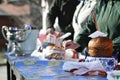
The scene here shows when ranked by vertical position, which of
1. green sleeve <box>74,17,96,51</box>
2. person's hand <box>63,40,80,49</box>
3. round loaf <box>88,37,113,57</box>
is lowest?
round loaf <box>88,37,113,57</box>

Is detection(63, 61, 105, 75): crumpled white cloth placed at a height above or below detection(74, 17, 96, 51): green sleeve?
below

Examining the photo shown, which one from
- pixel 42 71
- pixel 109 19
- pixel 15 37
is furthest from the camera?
pixel 15 37

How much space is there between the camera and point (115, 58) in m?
1.67

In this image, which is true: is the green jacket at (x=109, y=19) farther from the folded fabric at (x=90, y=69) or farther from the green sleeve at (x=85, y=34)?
the folded fabric at (x=90, y=69)

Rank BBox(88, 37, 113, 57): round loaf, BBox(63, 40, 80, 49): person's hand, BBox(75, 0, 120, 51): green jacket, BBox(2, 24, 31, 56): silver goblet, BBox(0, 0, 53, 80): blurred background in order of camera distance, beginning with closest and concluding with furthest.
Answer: BBox(88, 37, 113, 57): round loaf → BBox(75, 0, 120, 51): green jacket → BBox(63, 40, 80, 49): person's hand → BBox(2, 24, 31, 56): silver goblet → BBox(0, 0, 53, 80): blurred background

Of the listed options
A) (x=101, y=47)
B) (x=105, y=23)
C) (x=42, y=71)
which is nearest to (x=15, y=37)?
(x=105, y=23)

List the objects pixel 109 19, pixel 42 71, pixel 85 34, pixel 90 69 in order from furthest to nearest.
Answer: pixel 85 34, pixel 109 19, pixel 42 71, pixel 90 69

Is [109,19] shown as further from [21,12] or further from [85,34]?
[21,12]

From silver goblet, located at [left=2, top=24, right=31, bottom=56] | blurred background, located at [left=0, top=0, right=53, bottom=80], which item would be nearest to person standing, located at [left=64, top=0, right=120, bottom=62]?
silver goblet, located at [left=2, top=24, right=31, bottom=56]

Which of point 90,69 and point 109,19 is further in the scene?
point 109,19

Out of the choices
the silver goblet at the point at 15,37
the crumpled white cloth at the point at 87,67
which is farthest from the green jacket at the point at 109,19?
the silver goblet at the point at 15,37

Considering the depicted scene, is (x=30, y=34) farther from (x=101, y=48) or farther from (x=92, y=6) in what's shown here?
(x=101, y=48)

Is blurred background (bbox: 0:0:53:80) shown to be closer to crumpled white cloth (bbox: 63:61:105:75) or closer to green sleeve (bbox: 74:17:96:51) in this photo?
green sleeve (bbox: 74:17:96:51)

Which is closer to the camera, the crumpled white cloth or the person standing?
the crumpled white cloth
